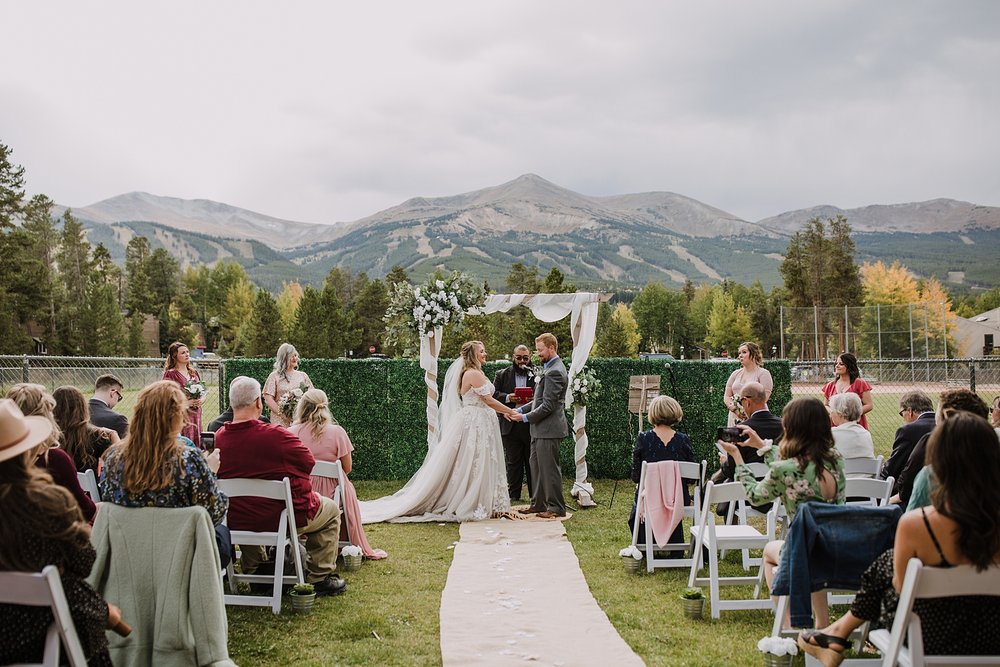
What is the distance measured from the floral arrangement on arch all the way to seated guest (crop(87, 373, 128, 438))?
4.63 meters

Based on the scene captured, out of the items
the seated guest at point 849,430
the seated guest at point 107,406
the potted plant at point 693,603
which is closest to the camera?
the potted plant at point 693,603

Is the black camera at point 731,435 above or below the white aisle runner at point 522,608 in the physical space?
above

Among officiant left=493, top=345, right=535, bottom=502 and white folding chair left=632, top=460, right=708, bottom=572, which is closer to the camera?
white folding chair left=632, top=460, right=708, bottom=572

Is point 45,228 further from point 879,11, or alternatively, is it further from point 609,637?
point 609,637

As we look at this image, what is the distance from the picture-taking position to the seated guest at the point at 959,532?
3.21 m

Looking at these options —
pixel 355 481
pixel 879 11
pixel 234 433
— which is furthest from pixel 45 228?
pixel 234 433

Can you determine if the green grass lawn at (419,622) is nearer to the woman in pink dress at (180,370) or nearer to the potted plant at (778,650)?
the potted plant at (778,650)

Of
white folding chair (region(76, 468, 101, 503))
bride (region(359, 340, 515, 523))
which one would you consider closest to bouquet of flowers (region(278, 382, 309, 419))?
bride (region(359, 340, 515, 523))

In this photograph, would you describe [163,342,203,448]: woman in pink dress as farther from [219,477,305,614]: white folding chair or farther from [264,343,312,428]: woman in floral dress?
[219,477,305,614]: white folding chair

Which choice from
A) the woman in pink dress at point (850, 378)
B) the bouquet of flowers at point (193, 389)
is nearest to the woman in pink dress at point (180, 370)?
the bouquet of flowers at point (193, 389)

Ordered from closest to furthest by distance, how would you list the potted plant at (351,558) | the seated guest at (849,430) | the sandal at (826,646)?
1. the sandal at (826,646)
2. the seated guest at (849,430)
3. the potted plant at (351,558)

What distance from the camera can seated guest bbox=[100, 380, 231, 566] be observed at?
420 centimetres

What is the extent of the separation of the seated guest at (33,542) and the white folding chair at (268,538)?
238 centimetres

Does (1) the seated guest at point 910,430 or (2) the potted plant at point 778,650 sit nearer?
(2) the potted plant at point 778,650
